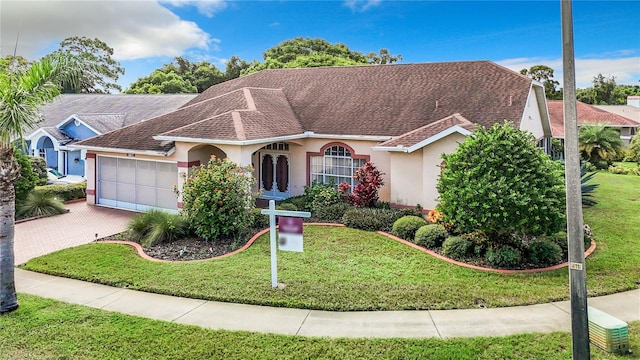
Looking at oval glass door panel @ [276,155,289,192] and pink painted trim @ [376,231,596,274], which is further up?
oval glass door panel @ [276,155,289,192]

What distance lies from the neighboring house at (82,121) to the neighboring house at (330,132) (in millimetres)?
8147

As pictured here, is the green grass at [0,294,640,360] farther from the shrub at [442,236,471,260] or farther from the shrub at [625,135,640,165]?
the shrub at [625,135,640,165]

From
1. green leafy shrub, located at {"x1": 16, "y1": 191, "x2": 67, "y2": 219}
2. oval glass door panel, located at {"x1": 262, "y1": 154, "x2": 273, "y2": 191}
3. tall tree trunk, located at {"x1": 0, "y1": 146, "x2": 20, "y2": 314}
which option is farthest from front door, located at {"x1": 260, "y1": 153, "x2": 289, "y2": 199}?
tall tree trunk, located at {"x1": 0, "y1": 146, "x2": 20, "y2": 314}

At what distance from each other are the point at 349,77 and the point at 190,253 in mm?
15076

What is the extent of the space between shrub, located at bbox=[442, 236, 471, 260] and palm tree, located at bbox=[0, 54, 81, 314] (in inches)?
426

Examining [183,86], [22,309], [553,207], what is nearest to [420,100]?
[553,207]

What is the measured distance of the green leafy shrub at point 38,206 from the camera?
60.7 feet

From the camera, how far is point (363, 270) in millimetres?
11453

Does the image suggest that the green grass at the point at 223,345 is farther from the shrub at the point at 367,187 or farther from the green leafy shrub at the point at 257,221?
the shrub at the point at 367,187

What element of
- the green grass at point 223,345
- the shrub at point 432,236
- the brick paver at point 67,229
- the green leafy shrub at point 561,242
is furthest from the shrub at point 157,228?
the green leafy shrub at point 561,242

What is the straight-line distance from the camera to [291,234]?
33.5ft

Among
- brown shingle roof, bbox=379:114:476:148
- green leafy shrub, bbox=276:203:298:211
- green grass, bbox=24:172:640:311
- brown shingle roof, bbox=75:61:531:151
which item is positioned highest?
brown shingle roof, bbox=75:61:531:151

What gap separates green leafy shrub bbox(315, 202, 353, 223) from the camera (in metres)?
17.1

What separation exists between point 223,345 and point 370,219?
9.17 metres
